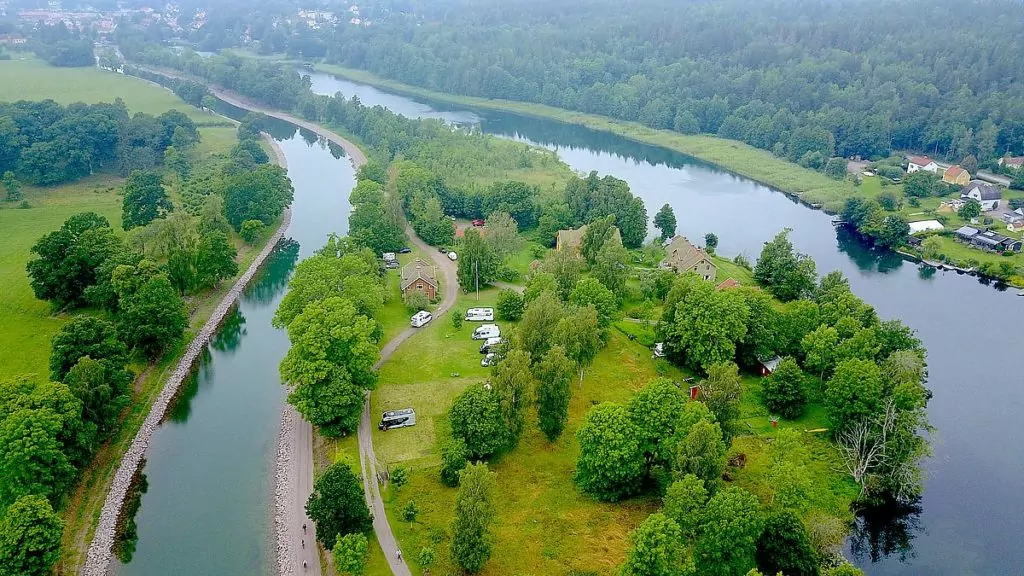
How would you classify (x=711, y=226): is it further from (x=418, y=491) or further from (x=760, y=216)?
(x=418, y=491)

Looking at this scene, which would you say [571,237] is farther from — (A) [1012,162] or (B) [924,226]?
(A) [1012,162]

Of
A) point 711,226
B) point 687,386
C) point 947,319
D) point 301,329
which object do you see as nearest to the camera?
point 301,329

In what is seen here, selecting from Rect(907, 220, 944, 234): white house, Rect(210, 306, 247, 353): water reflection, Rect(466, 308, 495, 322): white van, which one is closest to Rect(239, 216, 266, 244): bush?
Rect(210, 306, 247, 353): water reflection

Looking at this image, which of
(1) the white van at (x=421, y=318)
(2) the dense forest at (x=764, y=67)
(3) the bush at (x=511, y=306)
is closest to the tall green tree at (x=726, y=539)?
(3) the bush at (x=511, y=306)

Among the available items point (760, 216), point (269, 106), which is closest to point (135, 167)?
point (269, 106)

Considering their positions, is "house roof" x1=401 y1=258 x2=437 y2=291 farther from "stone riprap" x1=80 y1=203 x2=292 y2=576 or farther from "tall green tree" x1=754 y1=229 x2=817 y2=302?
"tall green tree" x1=754 y1=229 x2=817 y2=302

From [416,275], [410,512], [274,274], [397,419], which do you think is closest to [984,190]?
[416,275]

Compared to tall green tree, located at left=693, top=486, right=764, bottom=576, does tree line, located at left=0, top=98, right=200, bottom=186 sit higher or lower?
lower
